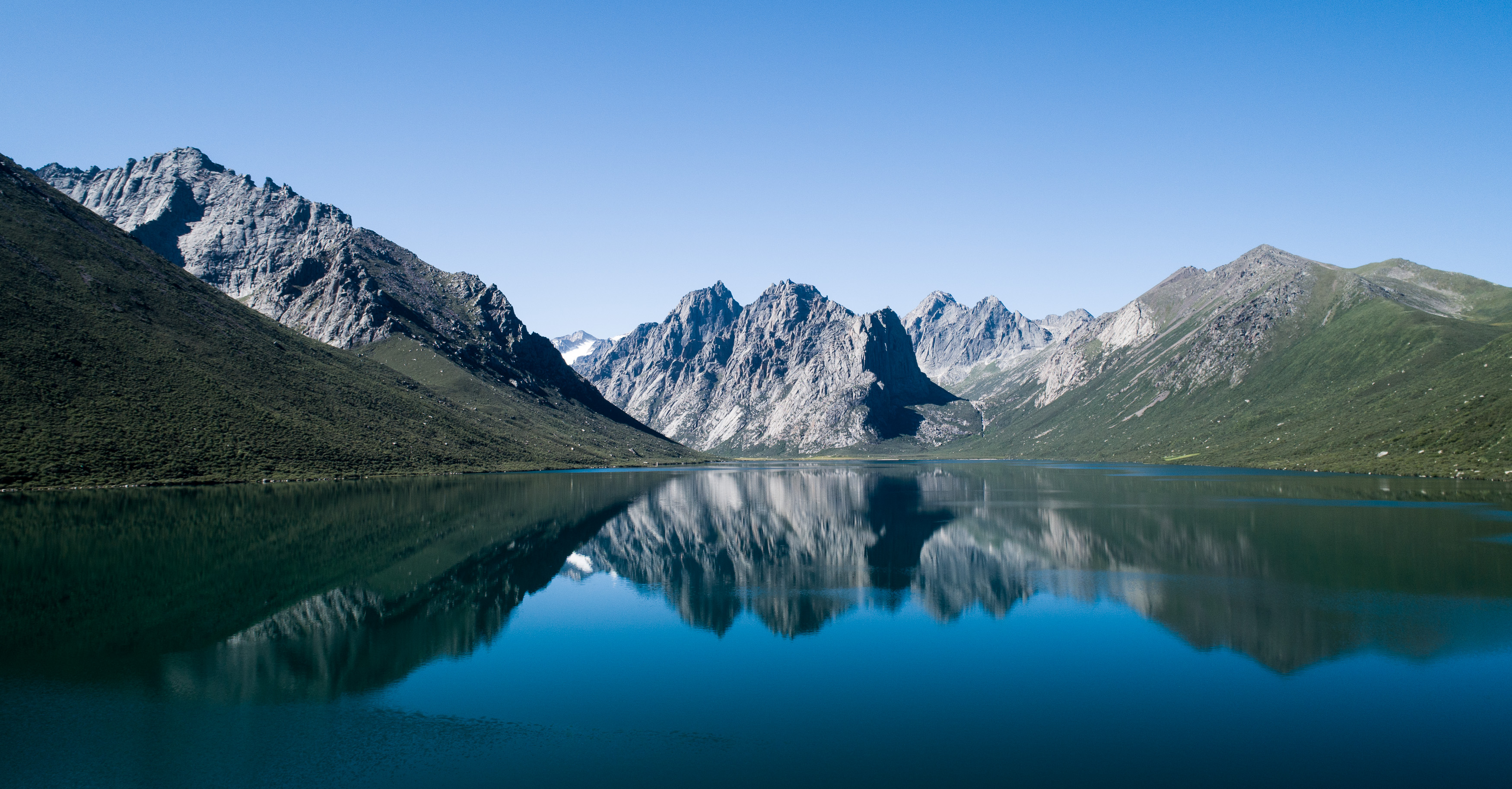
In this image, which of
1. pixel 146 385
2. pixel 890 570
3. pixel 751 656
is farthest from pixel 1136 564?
pixel 146 385

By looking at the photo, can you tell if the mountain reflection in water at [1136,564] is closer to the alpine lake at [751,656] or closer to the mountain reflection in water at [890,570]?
the mountain reflection in water at [890,570]

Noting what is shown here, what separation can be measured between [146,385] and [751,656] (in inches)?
5595

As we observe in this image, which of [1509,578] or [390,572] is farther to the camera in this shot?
[390,572]

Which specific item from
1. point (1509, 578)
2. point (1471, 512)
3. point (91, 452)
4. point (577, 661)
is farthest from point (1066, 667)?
point (91, 452)

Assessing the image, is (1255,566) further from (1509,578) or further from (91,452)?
(91,452)

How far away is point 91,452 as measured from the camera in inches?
4225

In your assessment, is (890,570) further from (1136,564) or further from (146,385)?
(146,385)

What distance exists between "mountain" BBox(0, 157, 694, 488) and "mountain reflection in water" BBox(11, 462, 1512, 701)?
31122 millimetres

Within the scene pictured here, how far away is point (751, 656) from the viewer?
3509 cm

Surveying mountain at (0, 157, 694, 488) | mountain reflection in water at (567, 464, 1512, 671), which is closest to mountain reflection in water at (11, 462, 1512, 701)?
mountain reflection in water at (567, 464, 1512, 671)

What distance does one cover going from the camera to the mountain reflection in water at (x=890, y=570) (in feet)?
Answer: 113

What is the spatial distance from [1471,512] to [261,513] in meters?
129

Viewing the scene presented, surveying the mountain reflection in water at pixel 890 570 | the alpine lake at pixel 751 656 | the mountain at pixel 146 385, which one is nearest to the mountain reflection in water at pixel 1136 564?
the mountain reflection in water at pixel 890 570

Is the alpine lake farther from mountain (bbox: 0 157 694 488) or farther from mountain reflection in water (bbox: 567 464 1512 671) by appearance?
mountain (bbox: 0 157 694 488)
